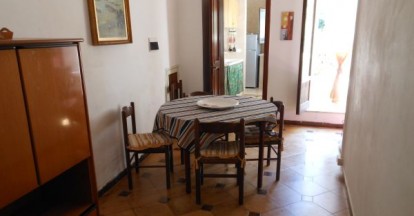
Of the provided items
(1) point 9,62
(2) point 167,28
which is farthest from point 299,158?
(1) point 9,62

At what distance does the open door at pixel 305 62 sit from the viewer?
4.13m

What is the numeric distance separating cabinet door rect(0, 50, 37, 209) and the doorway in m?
4.05

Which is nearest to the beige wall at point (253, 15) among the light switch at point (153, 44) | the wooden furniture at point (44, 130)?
the light switch at point (153, 44)

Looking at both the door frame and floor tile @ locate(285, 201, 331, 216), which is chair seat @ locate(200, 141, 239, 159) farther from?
the door frame

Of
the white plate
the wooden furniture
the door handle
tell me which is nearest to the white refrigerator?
the door handle

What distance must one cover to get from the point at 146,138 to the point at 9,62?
170cm

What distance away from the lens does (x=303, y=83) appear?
4.40 meters

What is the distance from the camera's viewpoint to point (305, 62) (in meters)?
4.38

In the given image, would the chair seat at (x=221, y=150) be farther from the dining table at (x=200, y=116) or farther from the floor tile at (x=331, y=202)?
the floor tile at (x=331, y=202)

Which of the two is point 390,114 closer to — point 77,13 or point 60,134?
point 60,134

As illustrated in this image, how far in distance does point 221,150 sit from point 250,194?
0.58 m

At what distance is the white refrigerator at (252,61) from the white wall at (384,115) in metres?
4.91

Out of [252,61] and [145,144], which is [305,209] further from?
[252,61]

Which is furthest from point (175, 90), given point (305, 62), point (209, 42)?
point (305, 62)
